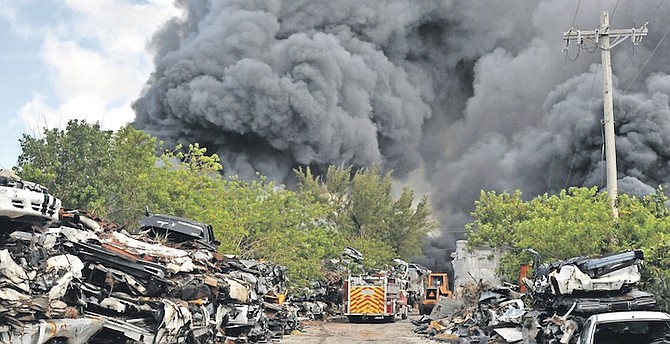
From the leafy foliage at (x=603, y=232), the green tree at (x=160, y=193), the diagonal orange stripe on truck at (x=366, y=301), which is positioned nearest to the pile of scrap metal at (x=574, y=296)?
the leafy foliage at (x=603, y=232)

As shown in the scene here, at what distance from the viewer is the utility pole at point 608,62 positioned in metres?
23.4

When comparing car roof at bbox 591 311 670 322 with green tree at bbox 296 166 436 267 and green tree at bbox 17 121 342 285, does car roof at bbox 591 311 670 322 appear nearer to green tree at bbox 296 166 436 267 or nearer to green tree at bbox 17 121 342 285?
green tree at bbox 17 121 342 285

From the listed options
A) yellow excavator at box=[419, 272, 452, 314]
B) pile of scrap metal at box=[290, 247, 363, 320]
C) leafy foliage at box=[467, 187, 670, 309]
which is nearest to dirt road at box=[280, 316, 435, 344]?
leafy foliage at box=[467, 187, 670, 309]

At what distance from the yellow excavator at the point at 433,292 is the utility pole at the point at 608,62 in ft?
60.9

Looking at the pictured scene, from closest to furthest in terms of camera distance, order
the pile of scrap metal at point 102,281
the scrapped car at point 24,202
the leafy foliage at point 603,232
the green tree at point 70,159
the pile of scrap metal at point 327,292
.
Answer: the scrapped car at point 24,202
the pile of scrap metal at point 102,281
the leafy foliage at point 603,232
the green tree at point 70,159
the pile of scrap metal at point 327,292

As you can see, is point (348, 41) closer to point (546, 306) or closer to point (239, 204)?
point (239, 204)

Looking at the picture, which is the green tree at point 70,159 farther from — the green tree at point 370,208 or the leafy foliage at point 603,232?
the green tree at point 370,208

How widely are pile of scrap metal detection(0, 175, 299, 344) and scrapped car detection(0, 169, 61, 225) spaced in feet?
0.04

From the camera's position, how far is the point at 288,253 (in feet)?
106

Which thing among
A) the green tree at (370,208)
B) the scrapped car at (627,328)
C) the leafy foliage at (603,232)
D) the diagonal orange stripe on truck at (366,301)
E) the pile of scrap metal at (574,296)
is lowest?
the scrapped car at (627,328)

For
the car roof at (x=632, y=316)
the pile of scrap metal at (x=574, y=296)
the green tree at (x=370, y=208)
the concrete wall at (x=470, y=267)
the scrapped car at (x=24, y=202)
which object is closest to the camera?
the scrapped car at (x=24, y=202)

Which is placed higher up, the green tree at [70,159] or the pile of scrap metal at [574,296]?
the green tree at [70,159]

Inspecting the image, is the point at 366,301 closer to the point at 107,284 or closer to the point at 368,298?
the point at 368,298

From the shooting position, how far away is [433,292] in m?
43.0
